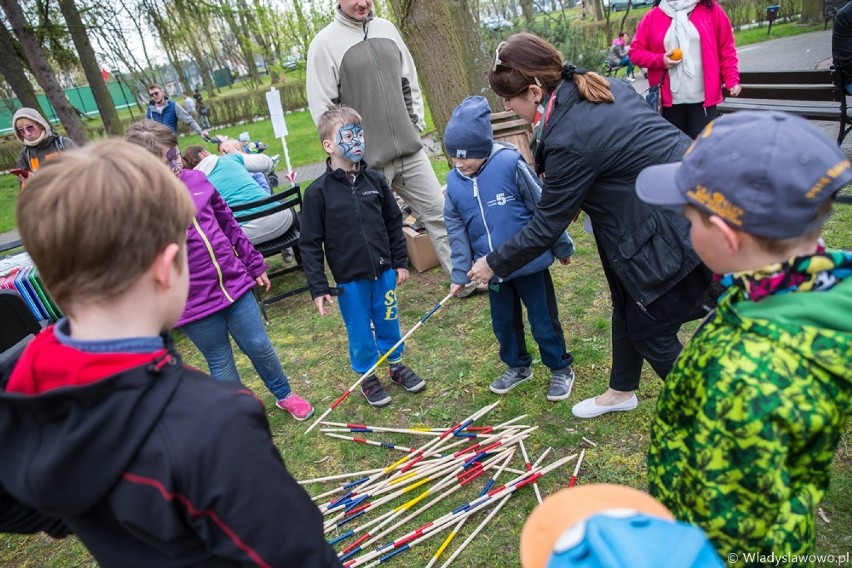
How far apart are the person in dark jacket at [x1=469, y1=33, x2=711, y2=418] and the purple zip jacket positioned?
1.55m

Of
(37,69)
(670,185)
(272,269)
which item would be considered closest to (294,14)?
(37,69)

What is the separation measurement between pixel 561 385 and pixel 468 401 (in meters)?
0.60

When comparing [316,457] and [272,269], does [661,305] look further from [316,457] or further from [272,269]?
[272,269]

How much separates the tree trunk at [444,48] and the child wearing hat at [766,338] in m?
4.63

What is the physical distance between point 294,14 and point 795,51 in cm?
1720

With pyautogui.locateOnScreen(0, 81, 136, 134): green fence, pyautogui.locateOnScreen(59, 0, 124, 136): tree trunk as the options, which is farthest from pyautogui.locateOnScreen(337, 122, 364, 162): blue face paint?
pyautogui.locateOnScreen(0, 81, 136, 134): green fence

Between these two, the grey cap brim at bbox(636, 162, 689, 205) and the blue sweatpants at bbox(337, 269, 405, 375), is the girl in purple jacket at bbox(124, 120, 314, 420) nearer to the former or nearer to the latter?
the blue sweatpants at bbox(337, 269, 405, 375)

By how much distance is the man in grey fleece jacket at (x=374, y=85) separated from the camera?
4.70 metres

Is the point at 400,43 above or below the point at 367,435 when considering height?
above

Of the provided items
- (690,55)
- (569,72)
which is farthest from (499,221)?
(690,55)

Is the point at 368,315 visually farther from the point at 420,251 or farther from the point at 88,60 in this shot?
the point at 88,60

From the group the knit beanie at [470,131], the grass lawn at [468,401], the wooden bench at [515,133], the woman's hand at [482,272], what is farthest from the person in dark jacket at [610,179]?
the wooden bench at [515,133]

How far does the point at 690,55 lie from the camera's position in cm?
528

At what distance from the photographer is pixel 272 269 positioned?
708 cm
